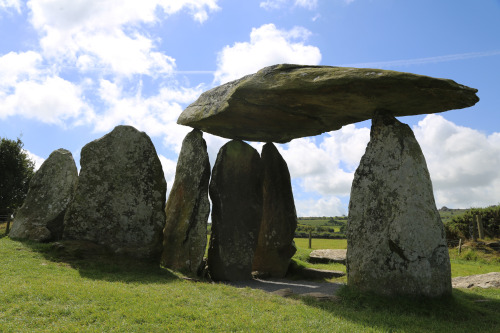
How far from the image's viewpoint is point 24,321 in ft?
23.9

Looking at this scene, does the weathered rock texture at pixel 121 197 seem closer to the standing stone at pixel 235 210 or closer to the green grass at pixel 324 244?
the standing stone at pixel 235 210

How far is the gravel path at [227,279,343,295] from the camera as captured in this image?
12.6 metres

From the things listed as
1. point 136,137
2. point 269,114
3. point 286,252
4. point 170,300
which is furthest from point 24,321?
point 286,252

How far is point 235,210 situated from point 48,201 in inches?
326

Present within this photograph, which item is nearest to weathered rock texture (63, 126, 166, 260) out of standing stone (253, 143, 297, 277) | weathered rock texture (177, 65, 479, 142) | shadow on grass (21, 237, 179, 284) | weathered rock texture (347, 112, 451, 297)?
shadow on grass (21, 237, 179, 284)

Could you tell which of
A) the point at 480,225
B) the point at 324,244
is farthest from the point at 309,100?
the point at 324,244

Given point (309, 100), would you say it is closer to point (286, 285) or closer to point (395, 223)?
point (395, 223)

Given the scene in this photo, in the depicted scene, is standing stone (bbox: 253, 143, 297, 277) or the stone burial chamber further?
standing stone (bbox: 253, 143, 297, 277)

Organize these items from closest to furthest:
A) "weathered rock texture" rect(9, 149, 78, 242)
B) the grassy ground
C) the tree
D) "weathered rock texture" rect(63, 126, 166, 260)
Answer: the grassy ground < "weathered rock texture" rect(63, 126, 166, 260) < "weathered rock texture" rect(9, 149, 78, 242) < the tree

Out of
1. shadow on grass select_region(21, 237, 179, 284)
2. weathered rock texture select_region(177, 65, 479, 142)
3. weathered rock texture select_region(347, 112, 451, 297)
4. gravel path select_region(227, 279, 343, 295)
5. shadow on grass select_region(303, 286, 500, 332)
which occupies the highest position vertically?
weathered rock texture select_region(177, 65, 479, 142)

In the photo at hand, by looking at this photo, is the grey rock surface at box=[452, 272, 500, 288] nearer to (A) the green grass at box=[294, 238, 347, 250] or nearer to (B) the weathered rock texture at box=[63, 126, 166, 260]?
(B) the weathered rock texture at box=[63, 126, 166, 260]

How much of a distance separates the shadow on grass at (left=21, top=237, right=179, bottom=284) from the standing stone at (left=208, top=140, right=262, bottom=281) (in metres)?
2.19

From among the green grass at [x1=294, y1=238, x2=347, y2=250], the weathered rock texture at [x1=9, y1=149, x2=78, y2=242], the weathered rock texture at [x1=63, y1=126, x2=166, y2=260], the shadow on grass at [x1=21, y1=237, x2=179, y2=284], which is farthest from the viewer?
the green grass at [x1=294, y1=238, x2=347, y2=250]

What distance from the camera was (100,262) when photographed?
498 inches
